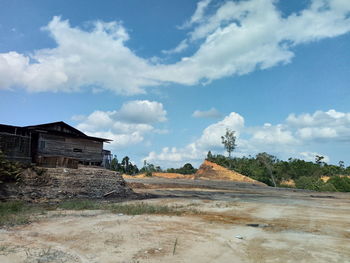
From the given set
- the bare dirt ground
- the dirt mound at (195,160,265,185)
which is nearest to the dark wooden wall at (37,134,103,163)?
the bare dirt ground

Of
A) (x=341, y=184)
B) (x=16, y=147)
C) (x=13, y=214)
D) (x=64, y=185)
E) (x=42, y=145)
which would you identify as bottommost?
(x=13, y=214)

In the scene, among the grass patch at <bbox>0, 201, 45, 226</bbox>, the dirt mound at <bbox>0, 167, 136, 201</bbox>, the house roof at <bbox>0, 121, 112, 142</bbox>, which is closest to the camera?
the grass patch at <bbox>0, 201, 45, 226</bbox>

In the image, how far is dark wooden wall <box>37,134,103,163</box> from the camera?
26.1 m

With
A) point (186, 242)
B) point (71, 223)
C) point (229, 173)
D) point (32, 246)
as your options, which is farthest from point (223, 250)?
point (229, 173)

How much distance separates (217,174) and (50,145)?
42125 mm

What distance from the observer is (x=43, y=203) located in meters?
18.2

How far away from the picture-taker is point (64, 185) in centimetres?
2094

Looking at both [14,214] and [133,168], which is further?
[133,168]

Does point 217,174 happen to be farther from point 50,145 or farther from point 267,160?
point 50,145

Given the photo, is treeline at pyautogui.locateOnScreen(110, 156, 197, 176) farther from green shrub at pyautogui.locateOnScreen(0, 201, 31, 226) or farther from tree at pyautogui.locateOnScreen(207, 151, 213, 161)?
green shrub at pyautogui.locateOnScreen(0, 201, 31, 226)

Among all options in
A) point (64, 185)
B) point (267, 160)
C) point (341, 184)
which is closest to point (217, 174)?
point (267, 160)

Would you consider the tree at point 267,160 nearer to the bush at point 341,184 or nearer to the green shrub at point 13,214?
the bush at point 341,184

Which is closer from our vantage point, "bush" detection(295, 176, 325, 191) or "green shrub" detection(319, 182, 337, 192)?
"green shrub" detection(319, 182, 337, 192)

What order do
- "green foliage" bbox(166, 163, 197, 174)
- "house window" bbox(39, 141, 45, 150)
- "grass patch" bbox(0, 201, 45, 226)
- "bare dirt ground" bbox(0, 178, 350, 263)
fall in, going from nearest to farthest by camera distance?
"bare dirt ground" bbox(0, 178, 350, 263) → "grass patch" bbox(0, 201, 45, 226) → "house window" bbox(39, 141, 45, 150) → "green foliage" bbox(166, 163, 197, 174)
